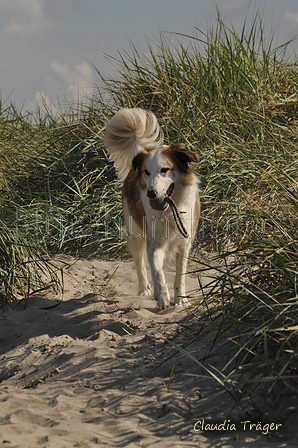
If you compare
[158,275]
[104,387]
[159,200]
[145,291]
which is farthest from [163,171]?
[104,387]

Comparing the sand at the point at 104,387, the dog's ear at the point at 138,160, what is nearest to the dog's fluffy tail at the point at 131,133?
the dog's ear at the point at 138,160

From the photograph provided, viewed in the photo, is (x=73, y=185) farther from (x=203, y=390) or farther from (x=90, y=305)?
(x=203, y=390)

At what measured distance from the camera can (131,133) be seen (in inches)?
239

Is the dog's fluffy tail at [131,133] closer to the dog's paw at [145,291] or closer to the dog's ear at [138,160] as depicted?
the dog's ear at [138,160]

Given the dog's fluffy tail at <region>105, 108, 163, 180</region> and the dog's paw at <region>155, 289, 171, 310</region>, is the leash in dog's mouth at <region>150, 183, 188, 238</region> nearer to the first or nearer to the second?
the dog's paw at <region>155, 289, 171, 310</region>

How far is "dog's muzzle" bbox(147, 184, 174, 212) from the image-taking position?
4805 mm

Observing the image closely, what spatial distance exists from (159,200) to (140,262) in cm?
124

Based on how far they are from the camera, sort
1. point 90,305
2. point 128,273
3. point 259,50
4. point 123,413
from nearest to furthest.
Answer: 1. point 123,413
2. point 90,305
3. point 128,273
4. point 259,50

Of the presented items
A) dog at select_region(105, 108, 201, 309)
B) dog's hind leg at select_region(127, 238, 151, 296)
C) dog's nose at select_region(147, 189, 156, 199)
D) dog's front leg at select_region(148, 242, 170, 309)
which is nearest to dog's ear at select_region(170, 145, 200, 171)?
dog at select_region(105, 108, 201, 309)

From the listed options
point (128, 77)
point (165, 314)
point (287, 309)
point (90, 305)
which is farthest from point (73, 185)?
point (287, 309)

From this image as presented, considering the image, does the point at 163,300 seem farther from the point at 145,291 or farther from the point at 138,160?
the point at 138,160

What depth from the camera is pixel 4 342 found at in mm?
4512

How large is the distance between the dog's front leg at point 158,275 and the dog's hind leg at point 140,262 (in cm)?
79

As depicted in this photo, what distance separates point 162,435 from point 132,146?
393 centimetres
